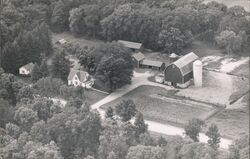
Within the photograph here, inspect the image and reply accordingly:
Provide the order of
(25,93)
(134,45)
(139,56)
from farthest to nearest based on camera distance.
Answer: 1. (134,45)
2. (139,56)
3. (25,93)

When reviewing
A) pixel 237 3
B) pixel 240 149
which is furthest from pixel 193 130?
pixel 237 3

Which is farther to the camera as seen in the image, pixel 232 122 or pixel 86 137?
pixel 232 122

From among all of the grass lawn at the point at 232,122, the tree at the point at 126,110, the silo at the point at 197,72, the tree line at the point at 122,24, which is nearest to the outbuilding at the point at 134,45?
the tree line at the point at 122,24

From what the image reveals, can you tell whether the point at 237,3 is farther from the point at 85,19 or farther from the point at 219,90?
the point at 219,90

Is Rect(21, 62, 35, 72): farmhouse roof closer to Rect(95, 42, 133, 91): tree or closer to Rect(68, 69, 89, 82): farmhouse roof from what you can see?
Rect(68, 69, 89, 82): farmhouse roof

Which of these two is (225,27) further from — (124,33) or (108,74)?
(108,74)

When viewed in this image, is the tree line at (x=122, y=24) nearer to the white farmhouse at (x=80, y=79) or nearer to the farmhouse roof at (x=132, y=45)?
the farmhouse roof at (x=132, y=45)
